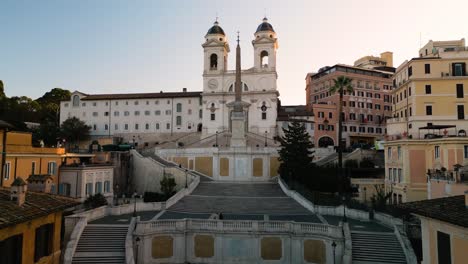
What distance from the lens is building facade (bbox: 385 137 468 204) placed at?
33.0 m

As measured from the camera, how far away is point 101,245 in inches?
994

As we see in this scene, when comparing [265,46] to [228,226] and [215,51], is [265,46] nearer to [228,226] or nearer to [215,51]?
[215,51]

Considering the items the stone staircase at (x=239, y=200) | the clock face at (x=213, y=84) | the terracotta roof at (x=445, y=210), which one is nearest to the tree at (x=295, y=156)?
the stone staircase at (x=239, y=200)

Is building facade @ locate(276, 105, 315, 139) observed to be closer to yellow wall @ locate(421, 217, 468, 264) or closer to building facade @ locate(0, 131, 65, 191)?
building facade @ locate(0, 131, 65, 191)

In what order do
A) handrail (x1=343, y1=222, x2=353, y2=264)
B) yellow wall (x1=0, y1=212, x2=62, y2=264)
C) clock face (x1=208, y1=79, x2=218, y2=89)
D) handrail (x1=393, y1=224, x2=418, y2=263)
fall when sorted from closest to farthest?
yellow wall (x1=0, y1=212, x2=62, y2=264) → handrail (x1=393, y1=224, x2=418, y2=263) → handrail (x1=343, y1=222, x2=353, y2=264) → clock face (x1=208, y1=79, x2=218, y2=89)

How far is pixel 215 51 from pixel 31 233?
6731 cm

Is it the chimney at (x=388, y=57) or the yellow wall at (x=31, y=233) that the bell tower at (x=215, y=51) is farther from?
the yellow wall at (x=31, y=233)

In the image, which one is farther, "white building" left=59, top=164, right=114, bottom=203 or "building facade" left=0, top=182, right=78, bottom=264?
"white building" left=59, top=164, right=114, bottom=203

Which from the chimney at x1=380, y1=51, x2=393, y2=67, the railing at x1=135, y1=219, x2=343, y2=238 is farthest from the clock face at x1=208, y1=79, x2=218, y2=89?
the railing at x1=135, y1=219, x2=343, y2=238

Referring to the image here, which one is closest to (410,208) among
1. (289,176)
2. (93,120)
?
(289,176)

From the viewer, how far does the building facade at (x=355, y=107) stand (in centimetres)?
7456

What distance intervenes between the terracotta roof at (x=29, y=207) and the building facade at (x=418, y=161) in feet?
92.4

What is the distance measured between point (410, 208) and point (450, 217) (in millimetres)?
2046

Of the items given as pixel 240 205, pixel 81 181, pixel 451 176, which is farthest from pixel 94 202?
pixel 451 176
